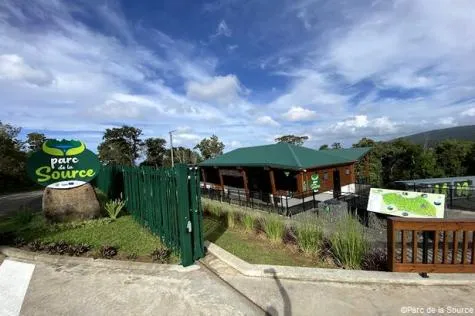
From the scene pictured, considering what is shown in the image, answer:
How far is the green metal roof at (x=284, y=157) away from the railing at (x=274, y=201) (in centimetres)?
191

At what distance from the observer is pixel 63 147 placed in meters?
9.12

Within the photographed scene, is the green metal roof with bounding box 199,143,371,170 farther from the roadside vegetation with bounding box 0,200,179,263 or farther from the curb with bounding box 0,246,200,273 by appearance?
the curb with bounding box 0,246,200,273

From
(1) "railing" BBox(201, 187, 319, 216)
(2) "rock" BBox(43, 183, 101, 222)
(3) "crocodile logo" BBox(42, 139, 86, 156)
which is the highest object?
(3) "crocodile logo" BBox(42, 139, 86, 156)

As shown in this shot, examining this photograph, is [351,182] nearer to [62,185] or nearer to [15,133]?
[62,185]

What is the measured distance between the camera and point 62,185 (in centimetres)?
889

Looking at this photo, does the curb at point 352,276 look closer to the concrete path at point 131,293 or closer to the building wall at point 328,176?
the concrete path at point 131,293

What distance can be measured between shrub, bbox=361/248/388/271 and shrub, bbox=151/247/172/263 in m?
3.37

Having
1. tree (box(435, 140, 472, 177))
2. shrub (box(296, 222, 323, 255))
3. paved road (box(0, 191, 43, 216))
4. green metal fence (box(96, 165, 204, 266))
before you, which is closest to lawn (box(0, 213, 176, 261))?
green metal fence (box(96, 165, 204, 266))

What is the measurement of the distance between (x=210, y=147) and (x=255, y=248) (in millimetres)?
48103

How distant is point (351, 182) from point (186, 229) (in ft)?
69.2

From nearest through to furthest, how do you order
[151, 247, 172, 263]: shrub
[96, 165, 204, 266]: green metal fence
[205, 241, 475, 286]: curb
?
[205, 241, 475, 286]: curb → [96, 165, 204, 266]: green metal fence → [151, 247, 172, 263]: shrub

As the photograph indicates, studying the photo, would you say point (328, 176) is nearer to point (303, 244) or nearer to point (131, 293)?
point (303, 244)

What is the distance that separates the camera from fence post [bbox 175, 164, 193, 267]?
192 inches

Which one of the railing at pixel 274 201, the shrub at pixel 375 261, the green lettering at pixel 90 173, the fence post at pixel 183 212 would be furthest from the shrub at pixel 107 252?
the railing at pixel 274 201
